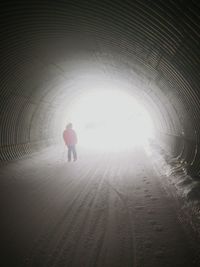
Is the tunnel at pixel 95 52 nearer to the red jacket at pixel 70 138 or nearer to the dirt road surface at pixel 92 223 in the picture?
the dirt road surface at pixel 92 223

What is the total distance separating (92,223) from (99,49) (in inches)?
269

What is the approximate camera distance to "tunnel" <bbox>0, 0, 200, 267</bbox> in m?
6.15

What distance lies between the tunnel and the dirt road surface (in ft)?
1.11

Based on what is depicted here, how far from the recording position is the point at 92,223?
17.7ft

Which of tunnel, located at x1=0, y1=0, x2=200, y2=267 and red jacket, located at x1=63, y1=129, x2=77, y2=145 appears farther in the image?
red jacket, located at x1=63, y1=129, x2=77, y2=145

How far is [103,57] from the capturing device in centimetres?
1157

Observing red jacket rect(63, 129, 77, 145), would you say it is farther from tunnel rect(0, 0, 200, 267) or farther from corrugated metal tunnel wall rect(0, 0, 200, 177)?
corrugated metal tunnel wall rect(0, 0, 200, 177)

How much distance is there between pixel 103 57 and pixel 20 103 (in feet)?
16.1

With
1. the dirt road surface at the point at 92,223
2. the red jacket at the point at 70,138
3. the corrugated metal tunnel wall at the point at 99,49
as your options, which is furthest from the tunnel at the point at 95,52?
the red jacket at the point at 70,138

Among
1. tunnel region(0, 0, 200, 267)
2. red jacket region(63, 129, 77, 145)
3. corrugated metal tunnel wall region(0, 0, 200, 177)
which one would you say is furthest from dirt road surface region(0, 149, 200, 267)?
red jacket region(63, 129, 77, 145)

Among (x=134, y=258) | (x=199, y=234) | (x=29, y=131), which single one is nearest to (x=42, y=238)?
(x=134, y=258)

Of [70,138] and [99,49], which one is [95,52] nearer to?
[99,49]

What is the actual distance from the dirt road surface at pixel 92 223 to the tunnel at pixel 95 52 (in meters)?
0.34

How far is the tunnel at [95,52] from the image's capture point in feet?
20.2
